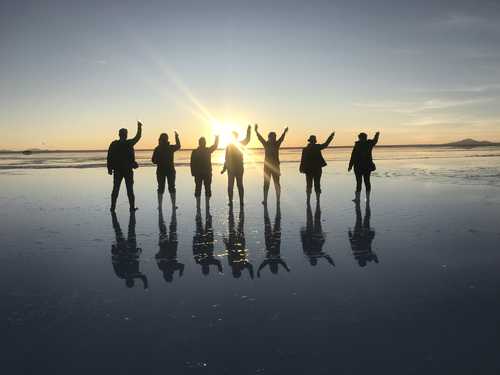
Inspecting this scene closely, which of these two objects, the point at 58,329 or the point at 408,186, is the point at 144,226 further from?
the point at 408,186

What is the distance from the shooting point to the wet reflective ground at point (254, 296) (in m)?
3.79

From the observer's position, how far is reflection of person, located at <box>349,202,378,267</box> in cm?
718

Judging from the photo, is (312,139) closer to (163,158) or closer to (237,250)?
(163,158)

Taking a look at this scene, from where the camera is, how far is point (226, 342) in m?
4.08

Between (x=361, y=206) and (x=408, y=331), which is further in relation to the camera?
(x=361, y=206)

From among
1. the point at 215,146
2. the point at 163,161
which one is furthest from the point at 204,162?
the point at 163,161

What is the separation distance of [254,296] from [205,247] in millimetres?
3012

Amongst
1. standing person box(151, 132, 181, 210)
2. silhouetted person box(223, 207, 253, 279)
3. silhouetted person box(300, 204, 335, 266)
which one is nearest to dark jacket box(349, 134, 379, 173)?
silhouetted person box(300, 204, 335, 266)

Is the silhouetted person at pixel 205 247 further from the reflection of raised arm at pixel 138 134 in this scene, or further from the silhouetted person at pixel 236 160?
the reflection of raised arm at pixel 138 134

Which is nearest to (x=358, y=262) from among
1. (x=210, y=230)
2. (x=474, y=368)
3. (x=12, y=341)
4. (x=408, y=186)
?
(x=474, y=368)

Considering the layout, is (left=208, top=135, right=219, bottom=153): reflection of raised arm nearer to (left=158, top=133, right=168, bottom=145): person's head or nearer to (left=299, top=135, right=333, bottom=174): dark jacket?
(left=158, top=133, right=168, bottom=145): person's head

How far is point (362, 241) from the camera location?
8.47m

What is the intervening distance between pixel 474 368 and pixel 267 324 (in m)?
1.99

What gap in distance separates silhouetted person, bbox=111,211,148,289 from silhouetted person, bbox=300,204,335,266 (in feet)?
9.56
